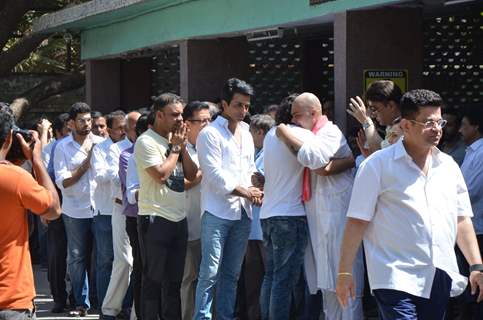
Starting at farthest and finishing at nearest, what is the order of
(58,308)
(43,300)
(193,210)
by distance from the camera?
(43,300) → (58,308) → (193,210)

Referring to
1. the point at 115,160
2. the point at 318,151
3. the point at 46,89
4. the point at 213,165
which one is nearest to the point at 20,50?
the point at 46,89

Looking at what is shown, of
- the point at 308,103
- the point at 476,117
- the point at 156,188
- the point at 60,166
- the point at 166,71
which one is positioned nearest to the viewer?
the point at 308,103

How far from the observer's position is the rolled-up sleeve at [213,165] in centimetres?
924

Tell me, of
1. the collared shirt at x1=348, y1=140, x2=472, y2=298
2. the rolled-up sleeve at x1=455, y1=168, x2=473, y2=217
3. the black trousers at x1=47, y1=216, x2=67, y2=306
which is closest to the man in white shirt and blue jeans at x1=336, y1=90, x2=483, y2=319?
the collared shirt at x1=348, y1=140, x2=472, y2=298

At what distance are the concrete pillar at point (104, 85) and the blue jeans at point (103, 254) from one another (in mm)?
7270

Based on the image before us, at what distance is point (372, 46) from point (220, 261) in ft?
8.75

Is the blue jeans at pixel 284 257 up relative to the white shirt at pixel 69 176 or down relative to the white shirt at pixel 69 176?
down

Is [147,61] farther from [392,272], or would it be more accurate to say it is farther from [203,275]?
[392,272]

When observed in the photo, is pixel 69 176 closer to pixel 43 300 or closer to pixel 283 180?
pixel 43 300

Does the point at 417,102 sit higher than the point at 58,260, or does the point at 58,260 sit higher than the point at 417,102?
the point at 417,102

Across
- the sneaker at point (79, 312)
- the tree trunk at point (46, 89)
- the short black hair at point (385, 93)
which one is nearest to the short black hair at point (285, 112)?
the short black hair at point (385, 93)

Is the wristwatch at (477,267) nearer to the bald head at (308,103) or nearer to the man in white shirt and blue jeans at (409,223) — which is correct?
the man in white shirt and blue jeans at (409,223)

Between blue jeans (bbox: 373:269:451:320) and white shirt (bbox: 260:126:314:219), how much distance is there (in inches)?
101

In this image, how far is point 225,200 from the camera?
30.6ft
